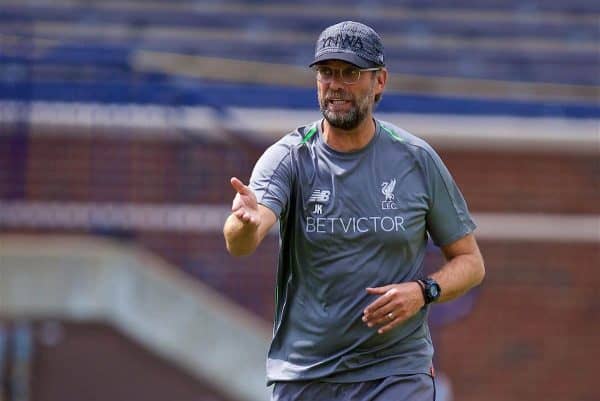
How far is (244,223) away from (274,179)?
0.39 metres

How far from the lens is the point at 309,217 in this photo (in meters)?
4.46

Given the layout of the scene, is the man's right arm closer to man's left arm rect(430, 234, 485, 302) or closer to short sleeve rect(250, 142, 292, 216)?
short sleeve rect(250, 142, 292, 216)

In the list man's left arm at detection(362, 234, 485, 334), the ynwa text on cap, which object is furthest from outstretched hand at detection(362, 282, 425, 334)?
the ynwa text on cap

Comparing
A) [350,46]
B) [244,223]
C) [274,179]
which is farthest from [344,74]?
[244,223]

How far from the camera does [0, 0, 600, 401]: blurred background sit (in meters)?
10.3

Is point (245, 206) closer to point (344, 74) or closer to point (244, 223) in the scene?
point (244, 223)

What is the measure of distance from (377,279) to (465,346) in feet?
24.3

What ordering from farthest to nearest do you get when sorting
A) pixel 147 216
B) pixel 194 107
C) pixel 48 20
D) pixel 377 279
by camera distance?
pixel 48 20, pixel 147 216, pixel 194 107, pixel 377 279

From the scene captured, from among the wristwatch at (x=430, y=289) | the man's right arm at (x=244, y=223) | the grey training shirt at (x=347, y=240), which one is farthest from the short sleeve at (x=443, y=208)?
the man's right arm at (x=244, y=223)

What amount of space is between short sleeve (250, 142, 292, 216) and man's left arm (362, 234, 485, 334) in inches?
17.8

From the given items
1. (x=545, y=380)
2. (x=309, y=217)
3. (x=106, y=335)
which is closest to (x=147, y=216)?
(x=106, y=335)

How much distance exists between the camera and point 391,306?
166 inches

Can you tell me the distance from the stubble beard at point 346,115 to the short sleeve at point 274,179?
9.0 inches

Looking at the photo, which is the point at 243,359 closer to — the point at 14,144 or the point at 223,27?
the point at 14,144
